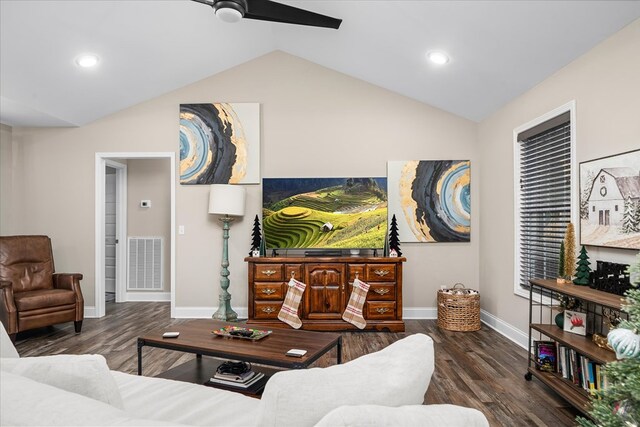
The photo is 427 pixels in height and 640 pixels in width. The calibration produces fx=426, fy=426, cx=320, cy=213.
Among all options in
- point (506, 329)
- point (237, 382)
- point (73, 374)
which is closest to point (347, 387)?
point (73, 374)

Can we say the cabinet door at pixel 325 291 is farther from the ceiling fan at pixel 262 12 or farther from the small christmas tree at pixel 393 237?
the ceiling fan at pixel 262 12

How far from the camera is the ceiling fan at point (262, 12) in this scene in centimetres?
273

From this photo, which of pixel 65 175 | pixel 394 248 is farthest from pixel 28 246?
pixel 394 248

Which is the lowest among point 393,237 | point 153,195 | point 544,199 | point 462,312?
point 462,312

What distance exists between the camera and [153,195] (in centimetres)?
658

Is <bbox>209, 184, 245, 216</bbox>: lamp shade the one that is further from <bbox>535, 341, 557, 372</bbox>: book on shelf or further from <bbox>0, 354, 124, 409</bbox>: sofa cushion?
<bbox>0, 354, 124, 409</bbox>: sofa cushion

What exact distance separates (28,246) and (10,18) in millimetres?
2464

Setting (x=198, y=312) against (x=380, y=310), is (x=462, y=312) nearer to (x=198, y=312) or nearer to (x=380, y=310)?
(x=380, y=310)

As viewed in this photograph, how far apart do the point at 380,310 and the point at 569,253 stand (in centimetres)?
208

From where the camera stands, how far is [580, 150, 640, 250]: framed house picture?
Answer: 102 inches

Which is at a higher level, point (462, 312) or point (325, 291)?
point (325, 291)

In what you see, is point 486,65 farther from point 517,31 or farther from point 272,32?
point 272,32

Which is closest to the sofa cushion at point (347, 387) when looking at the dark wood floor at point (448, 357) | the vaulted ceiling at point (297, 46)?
the dark wood floor at point (448, 357)

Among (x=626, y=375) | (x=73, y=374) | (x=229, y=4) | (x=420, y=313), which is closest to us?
(x=73, y=374)
